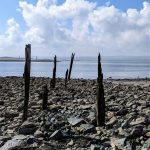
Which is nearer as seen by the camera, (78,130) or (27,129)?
(78,130)

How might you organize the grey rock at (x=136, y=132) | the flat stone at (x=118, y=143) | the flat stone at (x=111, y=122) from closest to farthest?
the flat stone at (x=118, y=143), the grey rock at (x=136, y=132), the flat stone at (x=111, y=122)

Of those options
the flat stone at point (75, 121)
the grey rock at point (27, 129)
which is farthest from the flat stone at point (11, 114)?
the grey rock at point (27, 129)

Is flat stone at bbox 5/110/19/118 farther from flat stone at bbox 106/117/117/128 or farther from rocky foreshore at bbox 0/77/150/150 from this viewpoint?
flat stone at bbox 106/117/117/128

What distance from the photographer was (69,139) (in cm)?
1486

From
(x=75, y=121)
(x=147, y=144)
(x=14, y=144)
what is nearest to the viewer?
(x=147, y=144)

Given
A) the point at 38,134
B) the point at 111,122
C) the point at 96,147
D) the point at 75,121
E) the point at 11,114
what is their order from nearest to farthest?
the point at 96,147 < the point at 38,134 < the point at 111,122 < the point at 75,121 < the point at 11,114

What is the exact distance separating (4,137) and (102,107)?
437 centimetres

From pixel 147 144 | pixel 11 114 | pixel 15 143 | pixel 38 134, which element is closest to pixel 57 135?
pixel 38 134

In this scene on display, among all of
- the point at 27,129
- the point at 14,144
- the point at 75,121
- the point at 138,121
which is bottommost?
the point at 14,144

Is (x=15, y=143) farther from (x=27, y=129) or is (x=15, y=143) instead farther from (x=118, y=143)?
(x=118, y=143)

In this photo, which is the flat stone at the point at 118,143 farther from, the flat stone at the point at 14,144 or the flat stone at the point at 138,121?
the flat stone at the point at 14,144

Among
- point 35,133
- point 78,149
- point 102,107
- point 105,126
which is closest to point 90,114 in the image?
point 102,107

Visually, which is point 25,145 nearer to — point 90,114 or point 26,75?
point 90,114

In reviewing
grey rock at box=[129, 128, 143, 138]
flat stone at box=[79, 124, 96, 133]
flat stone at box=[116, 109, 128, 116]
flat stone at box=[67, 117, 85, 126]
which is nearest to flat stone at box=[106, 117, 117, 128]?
flat stone at box=[79, 124, 96, 133]
